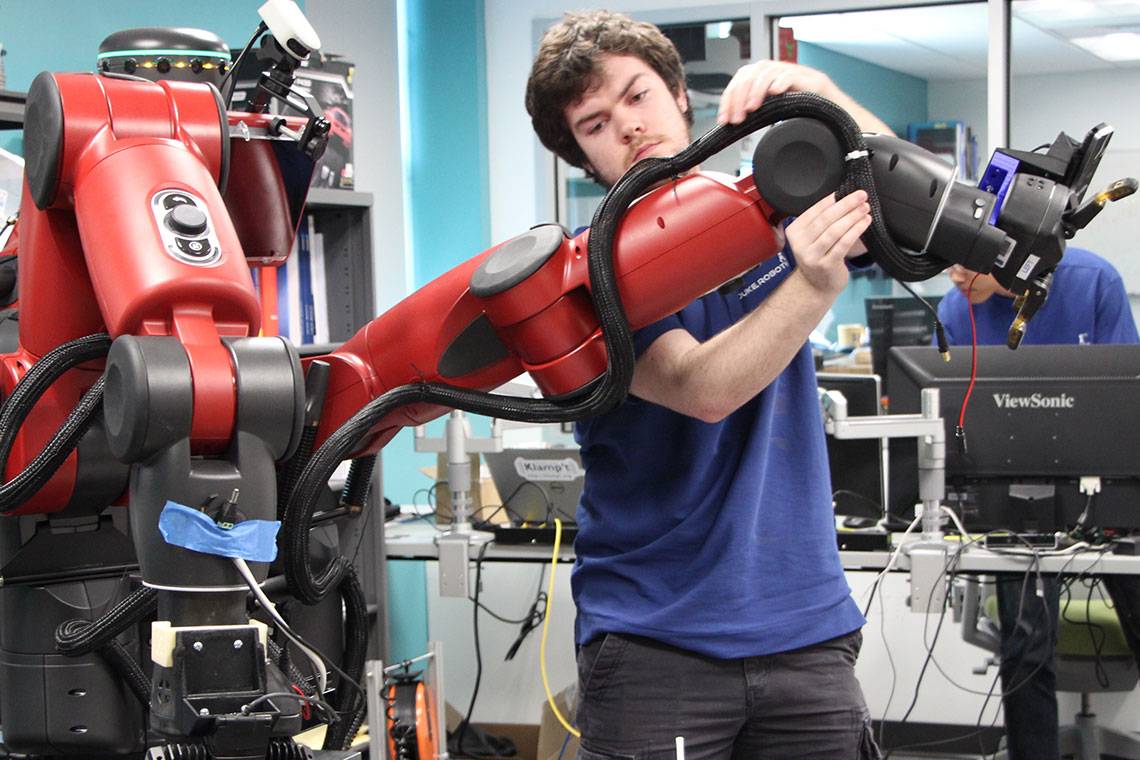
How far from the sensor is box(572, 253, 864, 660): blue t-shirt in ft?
4.32

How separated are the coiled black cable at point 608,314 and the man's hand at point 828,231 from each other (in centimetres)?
1

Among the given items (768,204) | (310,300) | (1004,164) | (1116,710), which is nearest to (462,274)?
(768,204)

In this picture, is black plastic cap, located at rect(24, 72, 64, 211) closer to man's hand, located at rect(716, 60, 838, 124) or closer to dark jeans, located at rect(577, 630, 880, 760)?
man's hand, located at rect(716, 60, 838, 124)

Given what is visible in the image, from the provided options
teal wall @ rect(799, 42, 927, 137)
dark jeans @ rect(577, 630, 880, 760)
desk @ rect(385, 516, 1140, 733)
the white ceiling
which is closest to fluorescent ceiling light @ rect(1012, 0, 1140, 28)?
the white ceiling

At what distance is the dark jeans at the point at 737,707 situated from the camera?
129 cm

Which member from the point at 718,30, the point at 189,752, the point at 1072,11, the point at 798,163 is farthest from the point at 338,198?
the point at 1072,11

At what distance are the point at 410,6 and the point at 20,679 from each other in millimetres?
4150

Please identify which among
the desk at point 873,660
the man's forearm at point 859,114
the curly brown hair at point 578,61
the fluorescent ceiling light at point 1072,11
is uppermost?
the fluorescent ceiling light at point 1072,11

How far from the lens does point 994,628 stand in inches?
127

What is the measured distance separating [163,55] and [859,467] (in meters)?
2.29

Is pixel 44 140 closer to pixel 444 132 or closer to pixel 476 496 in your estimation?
pixel 476 496

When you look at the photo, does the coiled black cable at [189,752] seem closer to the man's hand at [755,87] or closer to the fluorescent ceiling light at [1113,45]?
the man's hand at [755,87]

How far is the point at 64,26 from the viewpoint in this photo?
3.09 m

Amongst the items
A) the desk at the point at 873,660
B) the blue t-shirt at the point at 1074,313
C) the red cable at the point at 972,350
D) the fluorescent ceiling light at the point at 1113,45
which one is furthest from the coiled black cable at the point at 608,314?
the fluorescent ceiling light at the point at 1113,45
